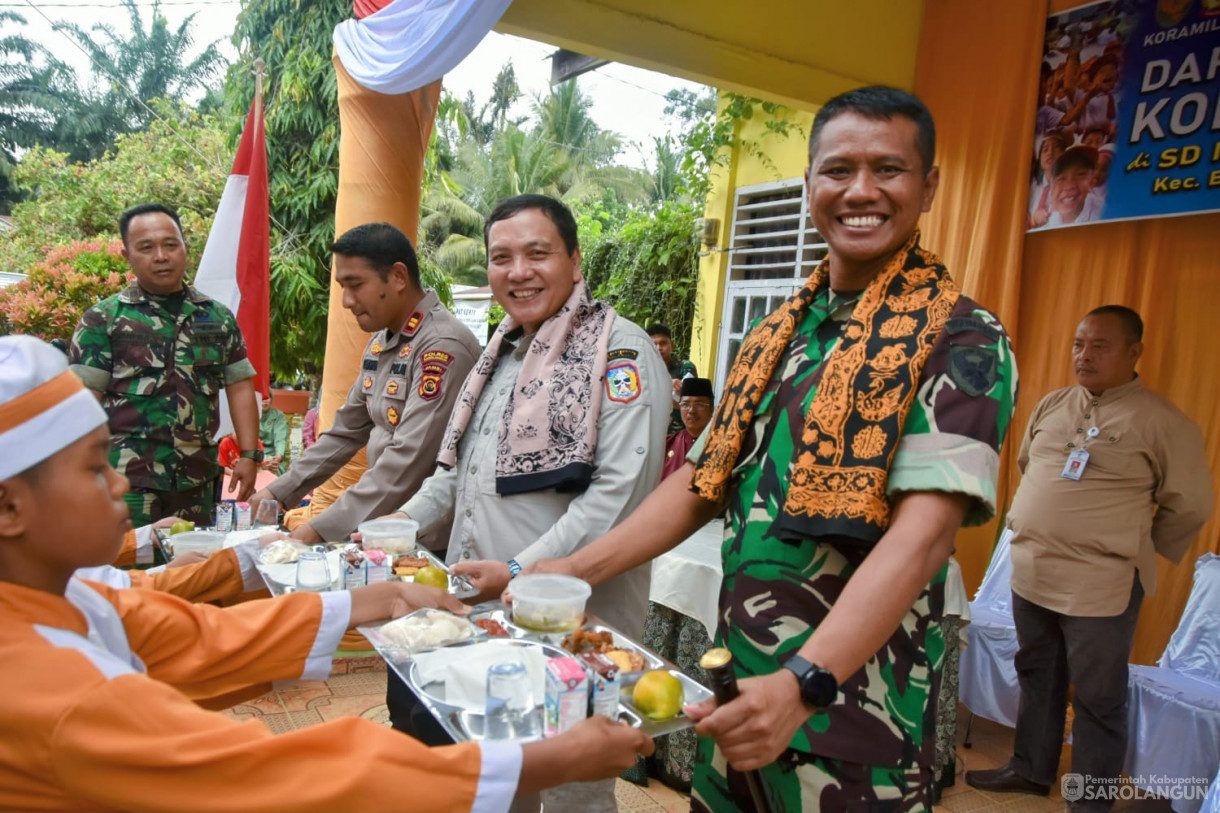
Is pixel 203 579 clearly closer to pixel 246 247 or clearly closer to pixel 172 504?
pixel 172 504

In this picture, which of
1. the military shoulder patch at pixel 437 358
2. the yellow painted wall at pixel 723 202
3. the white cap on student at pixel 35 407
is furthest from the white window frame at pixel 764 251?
the white cap on student at pixel 35 407

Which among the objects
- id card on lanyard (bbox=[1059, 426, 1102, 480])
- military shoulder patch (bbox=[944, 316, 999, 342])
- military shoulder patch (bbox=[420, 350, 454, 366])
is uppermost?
military shoulder patch (bbox=[944, 316, 999, 342])

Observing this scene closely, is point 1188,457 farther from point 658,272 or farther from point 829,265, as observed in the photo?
point 658,272

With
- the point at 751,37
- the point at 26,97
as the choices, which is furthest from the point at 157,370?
the point at 26,97

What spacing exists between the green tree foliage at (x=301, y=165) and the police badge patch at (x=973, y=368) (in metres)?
7.28

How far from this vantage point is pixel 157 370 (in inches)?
146

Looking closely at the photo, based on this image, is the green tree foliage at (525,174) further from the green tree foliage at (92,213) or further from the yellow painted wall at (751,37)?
the yellow painted wall at (751,37)

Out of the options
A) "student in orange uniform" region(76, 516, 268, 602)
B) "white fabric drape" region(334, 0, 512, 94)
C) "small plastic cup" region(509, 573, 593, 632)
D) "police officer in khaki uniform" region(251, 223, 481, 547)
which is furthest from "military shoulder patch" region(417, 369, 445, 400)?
"white fabric drape" region(334, 0, 512, 94)

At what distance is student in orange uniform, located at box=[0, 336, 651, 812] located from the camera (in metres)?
1.00

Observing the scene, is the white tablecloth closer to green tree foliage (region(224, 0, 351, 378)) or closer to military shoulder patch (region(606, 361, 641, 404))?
military shoulder patch (region(606, 361, 641, 404))

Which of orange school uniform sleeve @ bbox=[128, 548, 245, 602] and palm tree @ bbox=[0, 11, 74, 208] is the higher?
palm tree @ bbox=[0, 11, 74, 208]

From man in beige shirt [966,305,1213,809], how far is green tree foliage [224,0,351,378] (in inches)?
255

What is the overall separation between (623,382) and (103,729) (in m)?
1.46

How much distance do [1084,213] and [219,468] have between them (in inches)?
196
